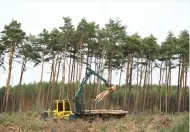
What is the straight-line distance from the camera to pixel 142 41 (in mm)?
36812

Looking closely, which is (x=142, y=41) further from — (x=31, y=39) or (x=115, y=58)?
(x=31, y=39)

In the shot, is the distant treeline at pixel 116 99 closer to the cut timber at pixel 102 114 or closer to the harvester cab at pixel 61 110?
the cut timber at pixel 102 114

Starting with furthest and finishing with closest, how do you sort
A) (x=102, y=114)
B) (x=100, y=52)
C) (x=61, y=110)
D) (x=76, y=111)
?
(x=100, y=52)
(x=102, y=114)
(x=76, y=111)
(x=61, y=110)

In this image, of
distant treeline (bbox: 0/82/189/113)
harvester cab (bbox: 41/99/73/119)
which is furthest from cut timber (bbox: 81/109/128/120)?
distant treeline (bbox: 0/82/189/113)

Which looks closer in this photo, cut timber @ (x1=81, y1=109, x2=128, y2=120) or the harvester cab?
the harvester cab

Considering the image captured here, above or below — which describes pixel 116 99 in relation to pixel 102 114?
above

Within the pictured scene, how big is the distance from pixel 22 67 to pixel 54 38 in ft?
19.8

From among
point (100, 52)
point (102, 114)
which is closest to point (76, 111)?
point (102, 114)

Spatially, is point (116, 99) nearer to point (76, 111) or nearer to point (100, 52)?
point (100, 52)

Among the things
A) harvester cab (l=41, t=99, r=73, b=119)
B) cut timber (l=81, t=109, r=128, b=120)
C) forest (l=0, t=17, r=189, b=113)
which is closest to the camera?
harvester cab (l=41, t=99, r=73, b=119)

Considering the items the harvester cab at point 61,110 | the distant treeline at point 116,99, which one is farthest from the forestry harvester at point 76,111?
the distant treeline at point 116,99

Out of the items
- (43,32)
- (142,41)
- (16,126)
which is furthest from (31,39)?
(16,126)

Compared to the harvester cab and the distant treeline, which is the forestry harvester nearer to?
the harvester cab

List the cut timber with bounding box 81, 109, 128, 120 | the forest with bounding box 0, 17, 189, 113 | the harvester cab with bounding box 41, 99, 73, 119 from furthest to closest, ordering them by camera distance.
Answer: the forest with bounding box 0, 17, 189, 113
the cut timber with bounding box 81, 109, 128, 120
the harvester cab with bounding box 41, 99, 73, 119
